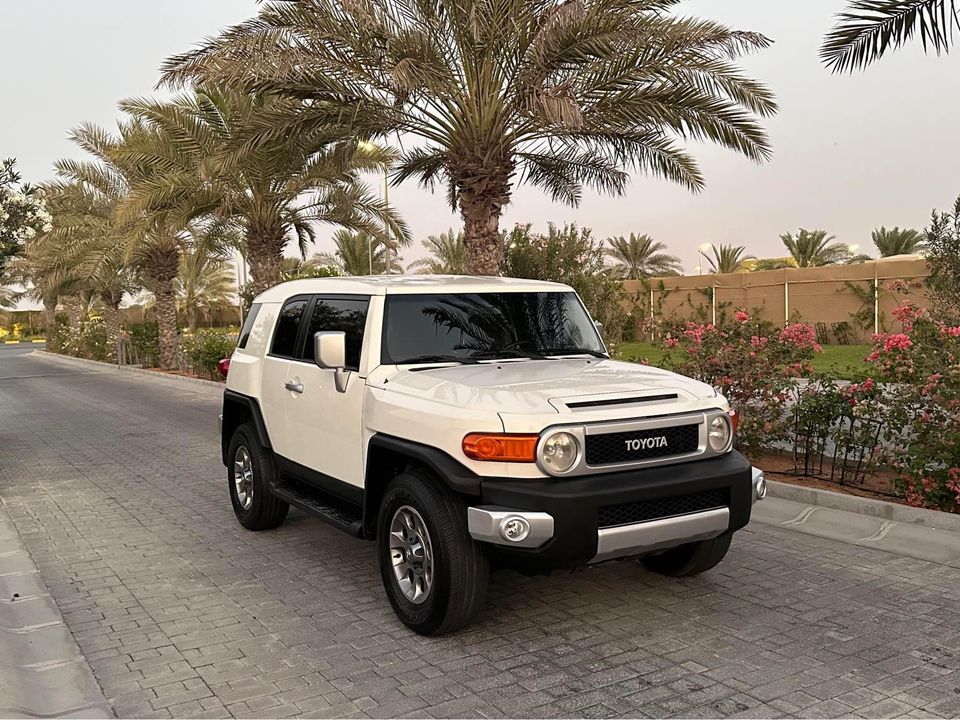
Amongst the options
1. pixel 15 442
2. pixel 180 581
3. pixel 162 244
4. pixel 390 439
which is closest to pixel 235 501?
pixel 180 581

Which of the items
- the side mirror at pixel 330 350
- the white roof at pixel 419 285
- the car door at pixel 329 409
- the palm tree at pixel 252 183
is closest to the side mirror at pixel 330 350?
the side mirror at pixel 330 350

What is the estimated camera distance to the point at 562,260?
1911cm

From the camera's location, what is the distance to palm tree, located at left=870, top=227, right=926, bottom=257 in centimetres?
3853

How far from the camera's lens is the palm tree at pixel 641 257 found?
45188 millimetres

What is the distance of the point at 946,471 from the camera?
6582 millimetres

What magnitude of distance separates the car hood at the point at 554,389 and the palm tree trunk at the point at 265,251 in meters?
15.9

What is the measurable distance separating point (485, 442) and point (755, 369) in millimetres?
5238

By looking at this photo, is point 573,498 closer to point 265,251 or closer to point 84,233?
point 265,251

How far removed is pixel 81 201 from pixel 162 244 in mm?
3961

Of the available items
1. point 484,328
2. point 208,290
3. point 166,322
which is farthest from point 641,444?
point 208,290

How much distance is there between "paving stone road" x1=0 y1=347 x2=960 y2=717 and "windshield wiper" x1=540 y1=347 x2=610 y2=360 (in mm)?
1459

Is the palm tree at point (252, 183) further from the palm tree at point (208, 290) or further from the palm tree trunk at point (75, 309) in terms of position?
the palm tree at point (208, 290)

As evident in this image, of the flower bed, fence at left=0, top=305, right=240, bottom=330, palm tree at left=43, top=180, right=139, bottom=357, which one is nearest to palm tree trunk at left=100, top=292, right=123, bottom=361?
palm tree at left=43, top=180, right=139, bottom=357

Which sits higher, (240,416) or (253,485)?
(240,416)
